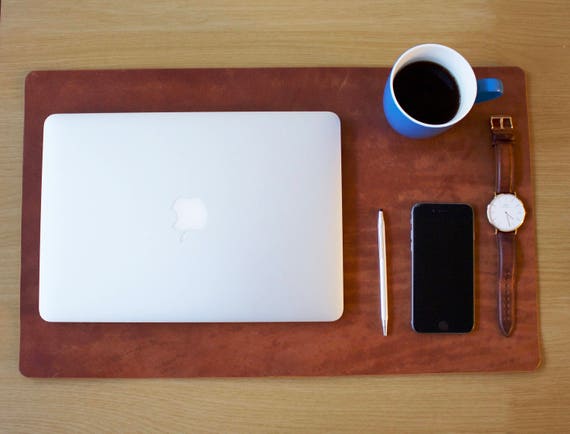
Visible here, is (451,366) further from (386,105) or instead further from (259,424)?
(386,105)

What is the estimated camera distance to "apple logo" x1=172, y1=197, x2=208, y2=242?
0.67 metres

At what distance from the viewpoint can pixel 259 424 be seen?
710 mm

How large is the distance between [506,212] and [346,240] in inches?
9.8

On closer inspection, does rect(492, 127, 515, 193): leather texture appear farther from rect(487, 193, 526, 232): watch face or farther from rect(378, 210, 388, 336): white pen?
rect(378, 210, 388, 336): white pen

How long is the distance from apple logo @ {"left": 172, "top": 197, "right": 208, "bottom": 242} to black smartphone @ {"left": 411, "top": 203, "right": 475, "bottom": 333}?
1.05 feet

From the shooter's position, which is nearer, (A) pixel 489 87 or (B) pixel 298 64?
(A) pixel 489 87

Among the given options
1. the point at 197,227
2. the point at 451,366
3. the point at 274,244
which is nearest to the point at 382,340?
the point at 451,366

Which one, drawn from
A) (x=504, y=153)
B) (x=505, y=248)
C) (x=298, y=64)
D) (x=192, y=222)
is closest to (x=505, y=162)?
(x=504, y=153)

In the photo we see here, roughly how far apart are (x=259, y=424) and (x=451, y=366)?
0.31 meters

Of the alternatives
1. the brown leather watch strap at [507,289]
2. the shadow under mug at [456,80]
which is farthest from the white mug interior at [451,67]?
the brown leather watch strap at [507,289]

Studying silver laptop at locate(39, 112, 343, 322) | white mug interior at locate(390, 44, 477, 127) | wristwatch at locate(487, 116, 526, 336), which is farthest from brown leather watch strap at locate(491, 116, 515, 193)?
silver laptop at locate(39, 112, 343, 322)

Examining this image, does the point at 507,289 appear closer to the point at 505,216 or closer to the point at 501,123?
the point at 505,216

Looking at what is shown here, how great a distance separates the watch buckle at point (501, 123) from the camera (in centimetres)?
72

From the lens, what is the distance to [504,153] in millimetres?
719
